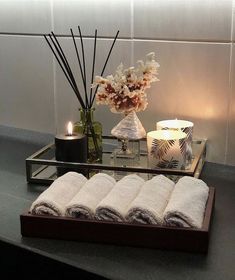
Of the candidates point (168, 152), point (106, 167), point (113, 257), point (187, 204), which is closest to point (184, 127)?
point (168, 152)

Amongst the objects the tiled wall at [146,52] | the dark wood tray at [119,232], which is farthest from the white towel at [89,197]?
the tiled wall at [146,52]

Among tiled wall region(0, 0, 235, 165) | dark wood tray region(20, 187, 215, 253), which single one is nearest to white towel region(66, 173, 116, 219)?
dark wood tray region(20, 187, 215, 253)

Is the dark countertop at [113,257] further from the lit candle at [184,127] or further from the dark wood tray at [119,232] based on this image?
the lit candle at [184,127]

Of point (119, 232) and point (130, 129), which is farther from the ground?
point (130, 129)

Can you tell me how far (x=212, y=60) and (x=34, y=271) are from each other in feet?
2.11

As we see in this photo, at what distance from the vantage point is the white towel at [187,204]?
30.7 inches

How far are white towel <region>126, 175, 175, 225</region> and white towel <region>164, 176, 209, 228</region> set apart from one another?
0.01 m

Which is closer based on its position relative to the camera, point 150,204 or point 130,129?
point 150,204

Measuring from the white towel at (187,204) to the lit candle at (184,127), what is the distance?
15 centimetres

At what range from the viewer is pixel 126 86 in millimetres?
1057

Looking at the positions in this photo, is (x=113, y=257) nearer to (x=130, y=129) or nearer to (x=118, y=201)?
(x=118, y=201)

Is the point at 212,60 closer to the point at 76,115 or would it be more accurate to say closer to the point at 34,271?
the point at 76,115

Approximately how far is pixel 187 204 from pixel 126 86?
35cm

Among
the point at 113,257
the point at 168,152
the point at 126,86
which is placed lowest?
the point at 113,257
